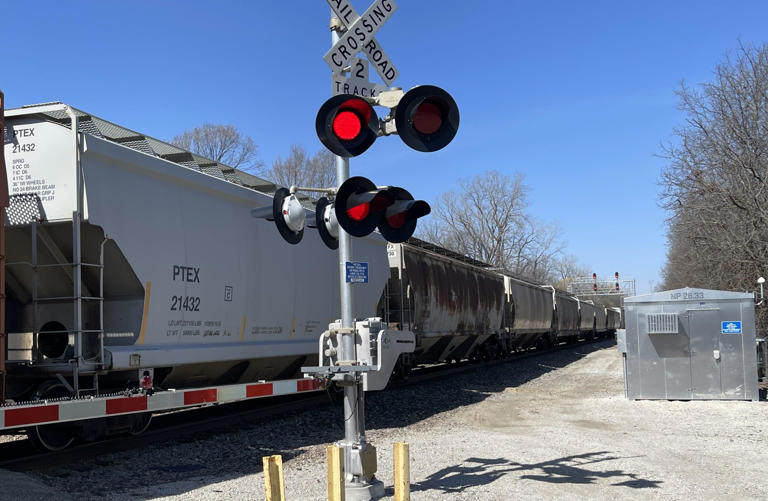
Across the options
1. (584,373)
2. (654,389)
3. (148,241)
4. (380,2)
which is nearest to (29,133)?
(148,241)

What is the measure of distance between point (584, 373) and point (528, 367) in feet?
8.31

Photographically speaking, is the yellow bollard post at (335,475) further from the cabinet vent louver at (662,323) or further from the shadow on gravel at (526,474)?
the cabinet vent louver at (662,323)

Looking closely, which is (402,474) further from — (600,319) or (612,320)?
(612,320)

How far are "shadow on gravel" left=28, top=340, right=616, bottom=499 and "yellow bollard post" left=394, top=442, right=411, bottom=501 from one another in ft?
5.93

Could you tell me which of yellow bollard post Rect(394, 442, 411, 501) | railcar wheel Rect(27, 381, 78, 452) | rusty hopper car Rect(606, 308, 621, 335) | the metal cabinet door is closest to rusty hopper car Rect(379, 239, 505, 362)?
the metal cabinet door

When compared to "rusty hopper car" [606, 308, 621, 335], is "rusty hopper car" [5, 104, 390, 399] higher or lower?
higher

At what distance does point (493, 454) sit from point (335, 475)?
401 centimetres

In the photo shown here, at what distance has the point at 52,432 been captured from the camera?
24.9 ft

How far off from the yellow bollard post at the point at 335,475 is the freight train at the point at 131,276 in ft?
8.86

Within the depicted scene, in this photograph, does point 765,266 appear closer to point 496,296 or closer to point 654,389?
point 654,389

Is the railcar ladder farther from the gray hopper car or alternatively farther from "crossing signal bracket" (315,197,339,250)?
the gray hopper car

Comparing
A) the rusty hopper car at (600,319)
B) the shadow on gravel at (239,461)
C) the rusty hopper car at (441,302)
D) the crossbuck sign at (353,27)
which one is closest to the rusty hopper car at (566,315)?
the rusty hopper car at (600,319)

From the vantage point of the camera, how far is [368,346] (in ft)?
18.6

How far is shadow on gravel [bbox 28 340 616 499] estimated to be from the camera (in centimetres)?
655
